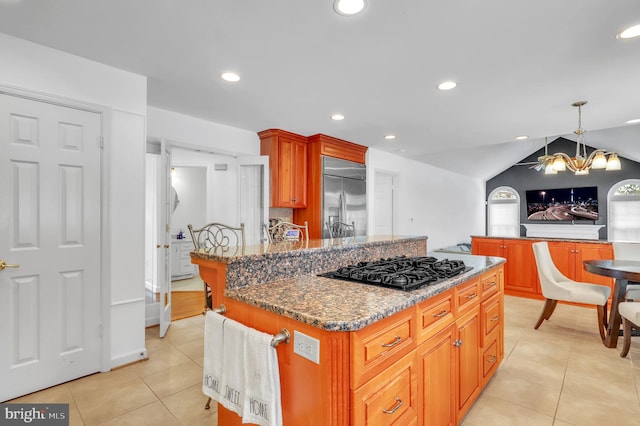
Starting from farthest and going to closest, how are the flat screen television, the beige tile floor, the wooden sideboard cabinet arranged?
the flat screen television
the wooden sideboard cabinet
the beige tile floor

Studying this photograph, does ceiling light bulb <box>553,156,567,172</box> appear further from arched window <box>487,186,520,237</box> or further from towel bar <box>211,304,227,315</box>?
arched window <box>487,186,520,237</box>

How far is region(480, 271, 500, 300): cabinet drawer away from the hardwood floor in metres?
3.35

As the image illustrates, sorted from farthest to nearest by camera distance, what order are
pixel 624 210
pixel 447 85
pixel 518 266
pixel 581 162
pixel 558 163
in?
pixel 624 210 → pixel 518 266 → pixel 558 163 → pixel 581 162 → pixel 447 85

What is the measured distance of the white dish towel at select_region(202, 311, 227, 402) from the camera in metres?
1.32

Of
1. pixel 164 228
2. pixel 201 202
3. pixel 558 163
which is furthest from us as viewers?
pixel 201 202

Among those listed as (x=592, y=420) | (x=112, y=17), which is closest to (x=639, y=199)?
(x=592, y=420)

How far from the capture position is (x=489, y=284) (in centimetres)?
220

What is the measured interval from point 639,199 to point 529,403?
896 centimetres

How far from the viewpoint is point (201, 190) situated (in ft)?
20.6

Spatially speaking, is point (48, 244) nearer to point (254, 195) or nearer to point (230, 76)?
point (230, 76)

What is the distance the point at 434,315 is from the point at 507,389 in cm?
139
